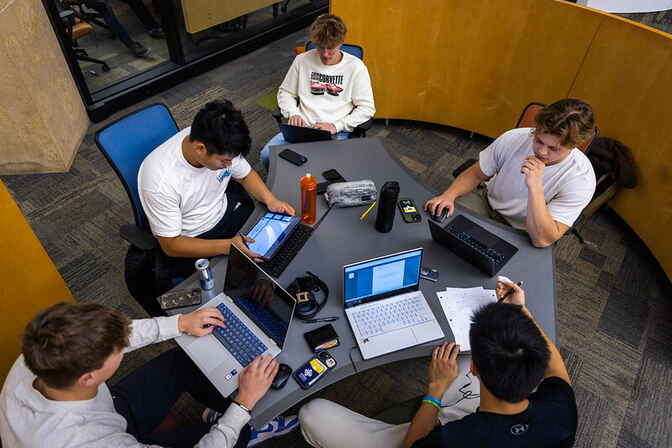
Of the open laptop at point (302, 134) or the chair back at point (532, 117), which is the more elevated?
the chair back at point (532, 117)

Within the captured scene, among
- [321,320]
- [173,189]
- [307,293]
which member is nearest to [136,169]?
[173,189]

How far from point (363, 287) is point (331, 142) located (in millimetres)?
1108

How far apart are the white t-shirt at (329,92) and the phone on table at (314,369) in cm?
168

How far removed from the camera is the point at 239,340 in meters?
1.65

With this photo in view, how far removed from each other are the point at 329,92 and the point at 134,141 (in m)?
1.32

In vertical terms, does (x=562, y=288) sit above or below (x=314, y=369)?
below

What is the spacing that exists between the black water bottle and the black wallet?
57 centimetres

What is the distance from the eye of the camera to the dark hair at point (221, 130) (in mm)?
1816

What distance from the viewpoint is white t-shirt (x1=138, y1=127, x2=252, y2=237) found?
6.29 feet

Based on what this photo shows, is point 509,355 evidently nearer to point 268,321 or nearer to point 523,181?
point 268,321

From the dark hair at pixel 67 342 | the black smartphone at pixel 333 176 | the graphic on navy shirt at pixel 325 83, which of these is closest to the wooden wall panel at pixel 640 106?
the graphic on navy shirt at pixel 325 83

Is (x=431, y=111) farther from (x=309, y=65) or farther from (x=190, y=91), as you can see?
(x=190, y=91)

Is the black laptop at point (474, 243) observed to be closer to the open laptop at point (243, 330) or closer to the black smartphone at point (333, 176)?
the black smartphone at point (333, 176)

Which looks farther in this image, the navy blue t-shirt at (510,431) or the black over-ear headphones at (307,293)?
the black over-ear headphones at (307,293)
